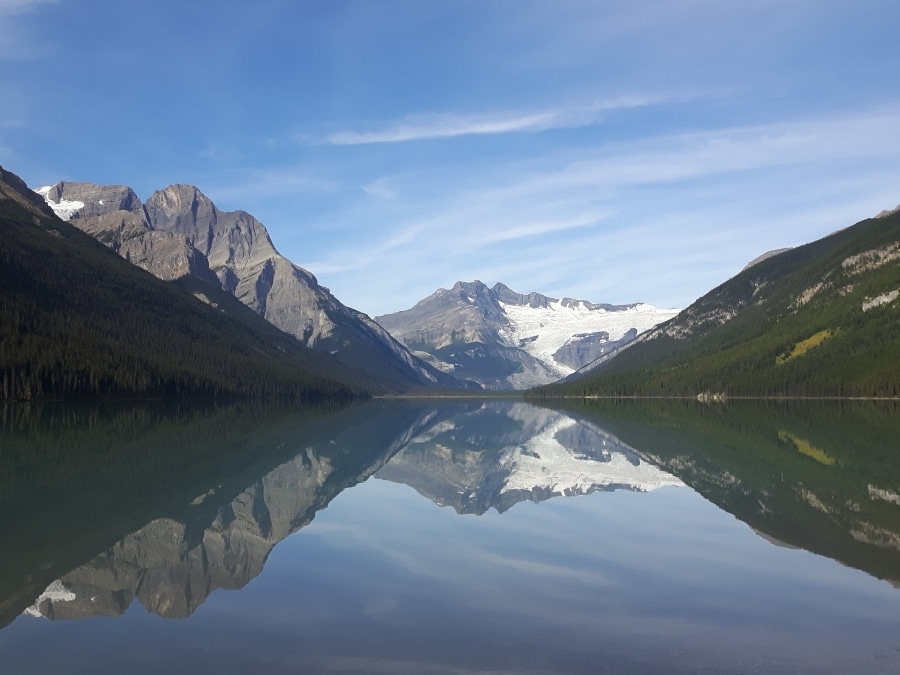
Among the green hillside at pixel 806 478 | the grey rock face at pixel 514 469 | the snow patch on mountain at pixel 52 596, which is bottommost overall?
the grey rock face at pixel 514 469

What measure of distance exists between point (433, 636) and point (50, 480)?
28639 millimetres

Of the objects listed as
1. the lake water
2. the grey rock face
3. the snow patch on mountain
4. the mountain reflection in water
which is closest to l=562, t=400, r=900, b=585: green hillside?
the lake water

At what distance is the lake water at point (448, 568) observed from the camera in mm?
13617

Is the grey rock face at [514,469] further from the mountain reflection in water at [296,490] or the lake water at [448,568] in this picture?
the lake water at [448,568]

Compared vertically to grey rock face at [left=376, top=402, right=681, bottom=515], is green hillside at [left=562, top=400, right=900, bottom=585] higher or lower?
higher

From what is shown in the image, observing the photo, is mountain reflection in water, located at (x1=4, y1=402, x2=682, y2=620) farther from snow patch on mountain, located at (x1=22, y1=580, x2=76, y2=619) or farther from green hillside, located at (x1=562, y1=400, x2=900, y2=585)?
green hillside, located at (x1=562, y1=400, x2=900, y2=585)

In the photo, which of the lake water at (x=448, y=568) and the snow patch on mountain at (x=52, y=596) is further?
the snow patch on mountain at (x=52, y=596)

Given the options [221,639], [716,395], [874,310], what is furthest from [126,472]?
[874,310]

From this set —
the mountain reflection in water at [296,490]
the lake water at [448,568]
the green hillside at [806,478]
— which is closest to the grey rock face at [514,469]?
the mountain reflection in water at [296,490]

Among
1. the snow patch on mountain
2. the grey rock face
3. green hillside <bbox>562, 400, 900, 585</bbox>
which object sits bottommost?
the grey rock face

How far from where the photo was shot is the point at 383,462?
5438 centimetres

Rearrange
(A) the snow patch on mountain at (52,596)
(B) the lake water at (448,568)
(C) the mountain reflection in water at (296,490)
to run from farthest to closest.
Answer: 1. (C) the mountain reflection in water at (296,490)
2. (A) the snow patch on mountain at (52,596)
3. (B) the lake water at (448,568)

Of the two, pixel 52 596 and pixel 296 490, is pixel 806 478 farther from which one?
pixel 52 596

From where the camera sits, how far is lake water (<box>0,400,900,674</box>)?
1362 centimetres
